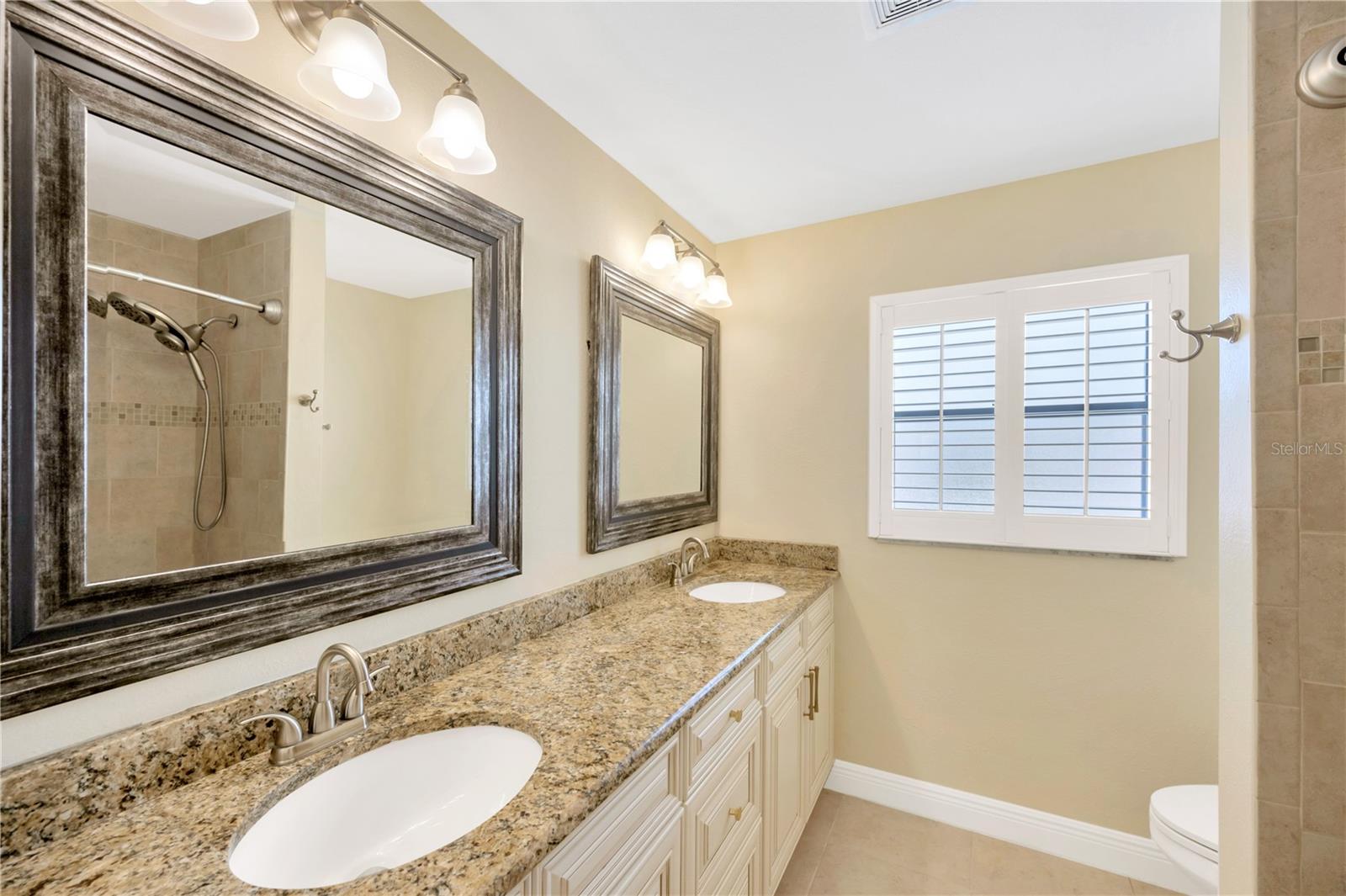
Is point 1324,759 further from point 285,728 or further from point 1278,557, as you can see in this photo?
point 285,728

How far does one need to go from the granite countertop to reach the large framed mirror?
7.8 inches

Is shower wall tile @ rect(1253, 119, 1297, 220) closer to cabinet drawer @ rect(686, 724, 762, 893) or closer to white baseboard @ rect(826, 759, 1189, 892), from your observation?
cabinet drawer @ rect(686, 724, 762, 893)

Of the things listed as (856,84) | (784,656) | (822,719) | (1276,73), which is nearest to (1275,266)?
(1276,73)

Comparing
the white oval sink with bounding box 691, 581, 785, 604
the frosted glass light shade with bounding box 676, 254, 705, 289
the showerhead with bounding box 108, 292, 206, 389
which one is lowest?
the white oval sink with bounding box 691, 581, 785, 604

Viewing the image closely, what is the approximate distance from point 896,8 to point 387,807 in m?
1.96

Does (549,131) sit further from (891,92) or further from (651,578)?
(651,578)

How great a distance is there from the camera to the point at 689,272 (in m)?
2.15

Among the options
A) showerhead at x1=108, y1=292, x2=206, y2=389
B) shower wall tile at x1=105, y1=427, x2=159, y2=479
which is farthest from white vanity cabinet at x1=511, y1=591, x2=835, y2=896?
showerhead at x1=108, y1=292, x2=206, y2=389

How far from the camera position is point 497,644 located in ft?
Result: 4.51

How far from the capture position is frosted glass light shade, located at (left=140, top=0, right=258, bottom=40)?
80 centimetres

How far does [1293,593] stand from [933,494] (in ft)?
4.44

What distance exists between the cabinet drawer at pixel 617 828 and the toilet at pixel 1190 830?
1366mm

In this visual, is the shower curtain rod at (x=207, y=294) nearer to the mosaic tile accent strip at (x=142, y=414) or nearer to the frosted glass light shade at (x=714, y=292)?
the mosaic tile accent strip at (x=142, y=414)

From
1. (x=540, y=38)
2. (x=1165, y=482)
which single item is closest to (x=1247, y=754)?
(x=1165, y=482)
